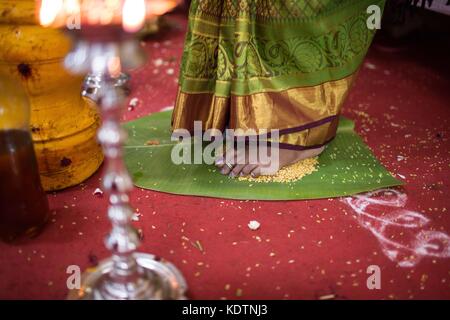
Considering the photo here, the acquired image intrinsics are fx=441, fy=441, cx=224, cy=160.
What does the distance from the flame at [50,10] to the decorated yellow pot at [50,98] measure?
0.40 meters

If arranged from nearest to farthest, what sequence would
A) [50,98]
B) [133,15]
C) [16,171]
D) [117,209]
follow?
[133,15] → [117,209] → [16,171] → [50,98]

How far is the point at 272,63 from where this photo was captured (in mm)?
1467

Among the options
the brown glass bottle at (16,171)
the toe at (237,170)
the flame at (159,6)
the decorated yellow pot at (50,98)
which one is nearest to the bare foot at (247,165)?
the toe at (237,170)

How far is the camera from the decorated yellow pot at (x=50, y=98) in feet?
4.16

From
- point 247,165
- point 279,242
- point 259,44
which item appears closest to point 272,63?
point 259,44

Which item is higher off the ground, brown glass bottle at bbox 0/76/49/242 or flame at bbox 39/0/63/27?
flame at bbox 39/0/63/27

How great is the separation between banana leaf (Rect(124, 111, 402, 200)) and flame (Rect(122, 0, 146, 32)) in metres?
0.79

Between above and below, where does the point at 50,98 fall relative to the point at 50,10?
below

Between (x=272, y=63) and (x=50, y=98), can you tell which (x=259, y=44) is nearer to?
(x=272, y=63)

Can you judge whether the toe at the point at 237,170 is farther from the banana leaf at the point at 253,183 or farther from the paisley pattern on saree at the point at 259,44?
the paisley pattern on saree at the point at 259,44

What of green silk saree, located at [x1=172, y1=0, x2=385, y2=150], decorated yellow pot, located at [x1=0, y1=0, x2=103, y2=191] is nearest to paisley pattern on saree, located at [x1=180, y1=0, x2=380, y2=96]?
green silk saree, located at [x1=172, y1=0, x2=385, y2=150]

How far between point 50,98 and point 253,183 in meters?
0.72

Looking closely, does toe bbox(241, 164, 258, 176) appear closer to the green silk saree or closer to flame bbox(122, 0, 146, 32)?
the green silk saree

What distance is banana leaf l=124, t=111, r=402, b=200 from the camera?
58.5 inches
